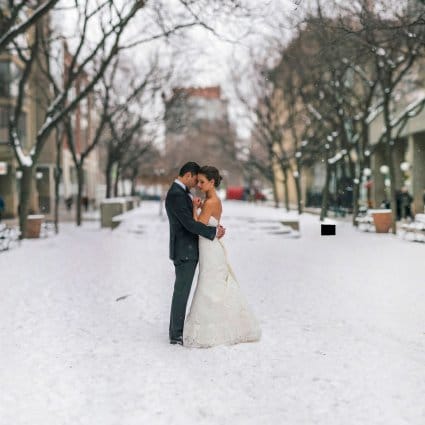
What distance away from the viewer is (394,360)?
6.19 m

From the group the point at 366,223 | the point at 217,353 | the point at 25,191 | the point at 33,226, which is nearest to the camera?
the point at 217,353

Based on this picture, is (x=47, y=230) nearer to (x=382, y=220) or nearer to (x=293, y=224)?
(x=293, y=224)

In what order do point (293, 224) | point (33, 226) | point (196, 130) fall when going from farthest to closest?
point (196, 130), point (293, 224), point (33, 226)

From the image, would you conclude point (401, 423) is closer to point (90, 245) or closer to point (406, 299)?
point (406, 299)

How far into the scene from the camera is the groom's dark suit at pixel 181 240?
6.42 m

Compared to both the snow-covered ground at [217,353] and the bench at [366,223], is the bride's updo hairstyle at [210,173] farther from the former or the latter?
the bench at [366,223]

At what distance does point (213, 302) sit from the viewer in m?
6.52

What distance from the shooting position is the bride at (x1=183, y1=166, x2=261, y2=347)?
6523 mm

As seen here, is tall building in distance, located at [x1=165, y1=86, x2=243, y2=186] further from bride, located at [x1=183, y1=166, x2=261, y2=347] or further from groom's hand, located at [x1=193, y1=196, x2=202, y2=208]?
bride, located at [x1=183, y1=166, x2=261, y2=347]

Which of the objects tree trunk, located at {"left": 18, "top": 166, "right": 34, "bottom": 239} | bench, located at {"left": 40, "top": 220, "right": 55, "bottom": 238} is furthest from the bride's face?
bench, located at {"left": 40, "top": 220, "right": 55, "bottom": 238}

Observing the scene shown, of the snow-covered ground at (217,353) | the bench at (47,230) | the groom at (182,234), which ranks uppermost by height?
the groom at (182,234)

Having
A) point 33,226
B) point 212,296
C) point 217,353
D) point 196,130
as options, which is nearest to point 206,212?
point 212,296

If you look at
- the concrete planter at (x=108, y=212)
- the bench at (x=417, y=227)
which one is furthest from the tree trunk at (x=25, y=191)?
the bench at (x=417, y=227)

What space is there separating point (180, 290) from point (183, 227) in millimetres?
606
